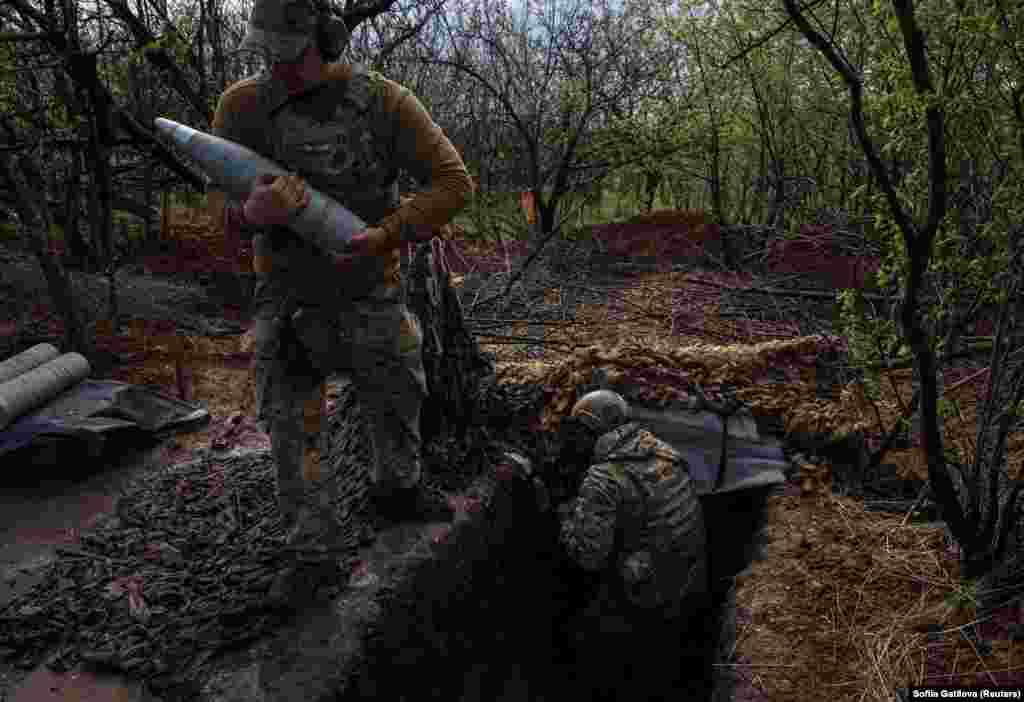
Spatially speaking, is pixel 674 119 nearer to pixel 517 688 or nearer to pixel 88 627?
pixel 517 688

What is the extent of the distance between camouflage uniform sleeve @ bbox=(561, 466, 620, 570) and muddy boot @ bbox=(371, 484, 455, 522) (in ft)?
2.31

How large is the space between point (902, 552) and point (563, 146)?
31.6 feet

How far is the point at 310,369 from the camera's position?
3078 mm

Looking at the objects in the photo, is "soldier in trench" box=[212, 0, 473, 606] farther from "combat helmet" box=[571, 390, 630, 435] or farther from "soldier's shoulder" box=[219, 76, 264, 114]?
"combat helmet" box=[571, 390, 630, 435]

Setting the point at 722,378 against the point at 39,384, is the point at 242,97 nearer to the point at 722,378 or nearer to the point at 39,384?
the point at 39,384

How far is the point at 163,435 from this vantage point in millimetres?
4711

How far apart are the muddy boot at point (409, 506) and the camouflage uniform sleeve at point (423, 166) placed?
4.72ft

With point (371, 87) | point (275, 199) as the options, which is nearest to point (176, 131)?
A: point (275, 199)

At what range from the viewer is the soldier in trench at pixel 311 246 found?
264 cm

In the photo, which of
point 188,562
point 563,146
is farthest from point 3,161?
point 563,146

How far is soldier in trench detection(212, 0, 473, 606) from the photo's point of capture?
2637mm

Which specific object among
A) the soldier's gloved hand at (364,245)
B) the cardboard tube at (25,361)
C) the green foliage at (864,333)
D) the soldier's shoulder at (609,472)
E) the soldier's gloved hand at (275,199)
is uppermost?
the soldier's gloved hand at (275,199)

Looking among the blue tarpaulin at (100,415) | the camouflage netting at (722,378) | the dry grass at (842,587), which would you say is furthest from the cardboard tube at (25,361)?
the camouflage netting at (722,378)

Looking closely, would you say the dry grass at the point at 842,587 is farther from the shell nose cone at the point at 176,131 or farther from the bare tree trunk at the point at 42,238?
the shell nose cone at the point at 176,131
